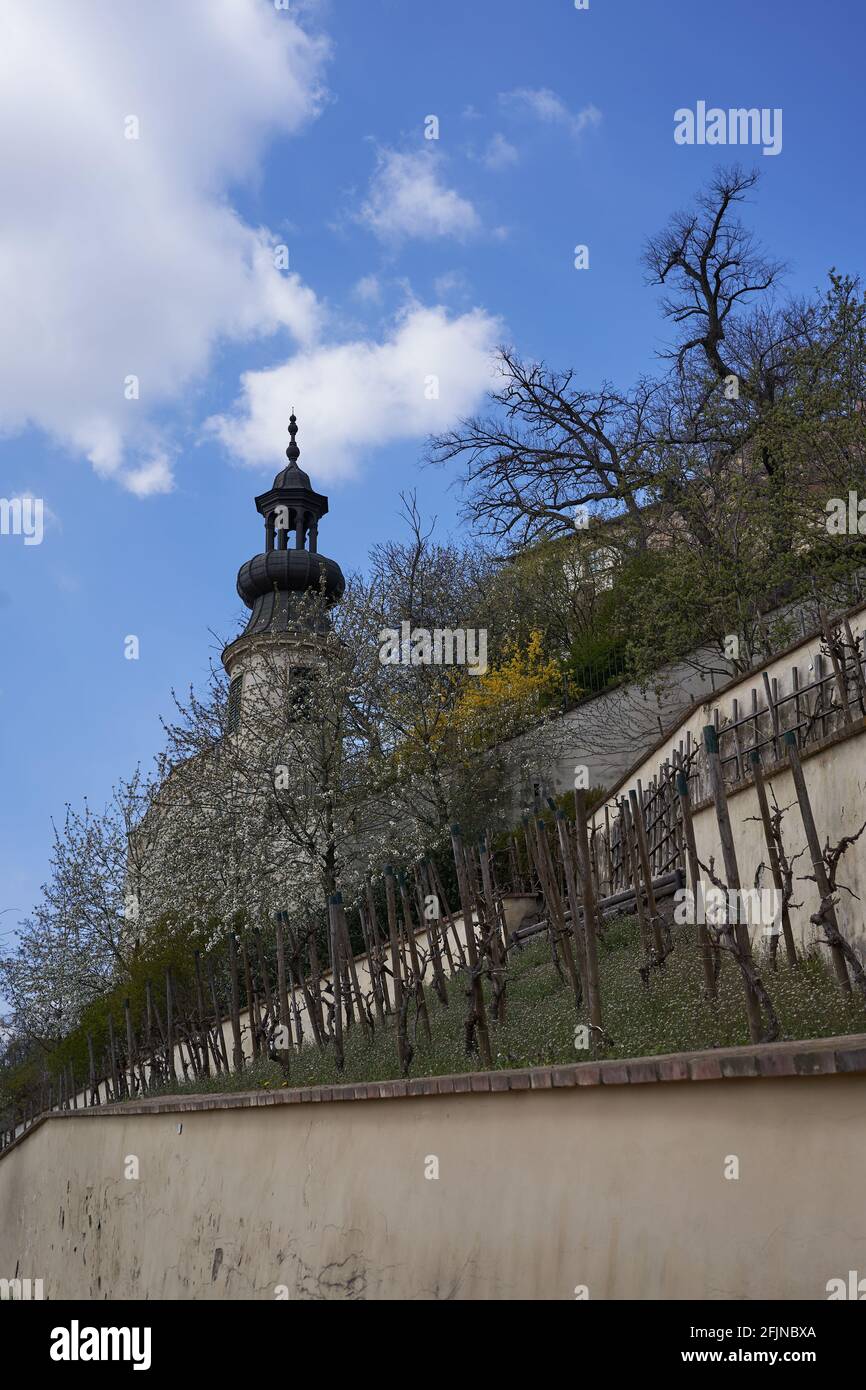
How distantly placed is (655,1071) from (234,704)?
20.2 m

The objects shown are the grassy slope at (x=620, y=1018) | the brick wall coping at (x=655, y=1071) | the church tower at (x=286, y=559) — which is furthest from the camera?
the church tower at (x=286, y=559)

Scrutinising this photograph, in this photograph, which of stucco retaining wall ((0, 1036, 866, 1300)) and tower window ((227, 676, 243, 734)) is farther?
tower window ((227, 676, 243, 734))

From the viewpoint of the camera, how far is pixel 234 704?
84.1ft

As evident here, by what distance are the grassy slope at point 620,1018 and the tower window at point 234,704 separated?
10.9 metres

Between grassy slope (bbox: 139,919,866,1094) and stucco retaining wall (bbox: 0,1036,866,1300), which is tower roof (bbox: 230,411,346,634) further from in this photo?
stucco retaining wall (bbox: 0,1036,866,1300)

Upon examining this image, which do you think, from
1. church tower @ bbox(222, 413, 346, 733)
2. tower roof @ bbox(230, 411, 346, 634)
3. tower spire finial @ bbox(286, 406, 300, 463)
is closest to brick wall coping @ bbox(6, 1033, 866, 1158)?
church tower @ bbox(222, 413, 346, 733)

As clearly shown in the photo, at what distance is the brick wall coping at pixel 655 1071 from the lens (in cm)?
520

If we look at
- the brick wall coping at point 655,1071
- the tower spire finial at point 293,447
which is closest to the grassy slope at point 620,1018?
the brick wall coping at point 655,1071

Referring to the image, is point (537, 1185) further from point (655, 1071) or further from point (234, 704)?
point (234, 704)

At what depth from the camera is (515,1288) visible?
684 cm

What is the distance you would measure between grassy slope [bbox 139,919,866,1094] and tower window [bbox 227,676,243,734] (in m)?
10.9

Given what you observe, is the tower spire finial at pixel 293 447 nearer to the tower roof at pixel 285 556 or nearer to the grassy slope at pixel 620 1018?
the tower roof at pixel 285 556

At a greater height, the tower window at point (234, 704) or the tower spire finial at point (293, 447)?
the tower spire finial at point (293, 447)

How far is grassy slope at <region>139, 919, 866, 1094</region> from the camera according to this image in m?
8.12
